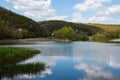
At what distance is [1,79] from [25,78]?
2.32 metres

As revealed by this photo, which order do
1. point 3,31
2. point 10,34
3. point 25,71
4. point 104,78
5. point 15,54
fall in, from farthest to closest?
point 10,34
point 3,31
point 15,54
point 25,71
point 104,78

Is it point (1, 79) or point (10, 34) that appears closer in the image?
point (1, 79)

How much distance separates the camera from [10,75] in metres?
28.2

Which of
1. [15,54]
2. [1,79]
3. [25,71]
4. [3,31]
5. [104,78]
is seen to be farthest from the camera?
[3,31]

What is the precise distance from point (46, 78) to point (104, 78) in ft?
19.6

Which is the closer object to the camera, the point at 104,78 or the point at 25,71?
the point at 104,78

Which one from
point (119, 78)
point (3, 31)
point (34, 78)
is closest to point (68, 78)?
point (34, 78)

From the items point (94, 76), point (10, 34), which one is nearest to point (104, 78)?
point (94, 76)

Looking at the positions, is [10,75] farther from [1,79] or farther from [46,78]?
[46,78]

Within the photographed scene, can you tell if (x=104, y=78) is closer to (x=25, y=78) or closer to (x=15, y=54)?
(x=25, y=78)

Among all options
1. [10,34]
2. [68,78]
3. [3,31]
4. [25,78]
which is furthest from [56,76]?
[10,34]

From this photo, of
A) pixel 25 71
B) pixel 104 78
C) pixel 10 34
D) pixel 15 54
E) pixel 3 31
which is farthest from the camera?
pixel 10 34

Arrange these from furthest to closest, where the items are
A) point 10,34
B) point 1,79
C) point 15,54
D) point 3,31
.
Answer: point 10,34 < point 3,31 < point 15,54 < point 1,79

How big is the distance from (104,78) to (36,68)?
8.60 meters
